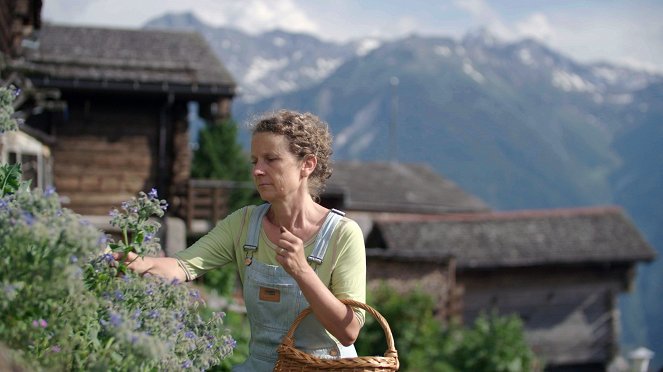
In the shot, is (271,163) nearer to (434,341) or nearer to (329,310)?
(329,310)

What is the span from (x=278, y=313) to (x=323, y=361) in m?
0.32

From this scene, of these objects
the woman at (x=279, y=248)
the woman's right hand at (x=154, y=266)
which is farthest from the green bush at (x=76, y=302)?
the woman at (x=279, y=248)

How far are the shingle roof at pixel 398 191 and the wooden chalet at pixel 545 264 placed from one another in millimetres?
4490

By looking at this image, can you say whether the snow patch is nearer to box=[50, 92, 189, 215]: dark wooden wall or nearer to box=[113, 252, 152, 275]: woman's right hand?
box=[50, 92, 189, 215]: dark wooden wall

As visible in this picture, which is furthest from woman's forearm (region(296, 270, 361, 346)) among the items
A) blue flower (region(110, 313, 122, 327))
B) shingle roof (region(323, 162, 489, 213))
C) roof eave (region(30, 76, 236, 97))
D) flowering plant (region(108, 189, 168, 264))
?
shingle roof (region(323, 162, 489, 213))

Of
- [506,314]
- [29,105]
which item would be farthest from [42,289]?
[506,314]

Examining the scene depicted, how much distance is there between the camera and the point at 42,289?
1858 millimetres

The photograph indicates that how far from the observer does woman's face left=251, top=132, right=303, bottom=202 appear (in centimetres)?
283

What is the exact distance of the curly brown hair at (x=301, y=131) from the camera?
9.34ft

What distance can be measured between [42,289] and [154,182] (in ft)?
48.5

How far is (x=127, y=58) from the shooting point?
56.1ft

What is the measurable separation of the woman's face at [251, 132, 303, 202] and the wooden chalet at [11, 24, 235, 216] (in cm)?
1292

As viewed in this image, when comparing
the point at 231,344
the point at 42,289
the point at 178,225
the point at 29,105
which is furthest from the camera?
the point at 29,105

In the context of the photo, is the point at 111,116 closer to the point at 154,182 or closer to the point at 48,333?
the point at 154,182
